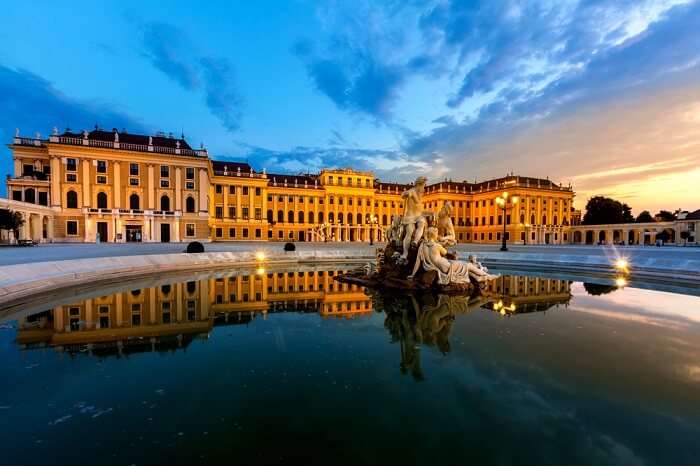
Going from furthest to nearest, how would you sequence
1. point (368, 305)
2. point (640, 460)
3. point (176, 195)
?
point (176, 195) < point (368, 305) < point (640, 460)

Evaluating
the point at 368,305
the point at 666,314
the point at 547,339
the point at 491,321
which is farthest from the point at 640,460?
the point at 666,314

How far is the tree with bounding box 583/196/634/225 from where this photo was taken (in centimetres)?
6931

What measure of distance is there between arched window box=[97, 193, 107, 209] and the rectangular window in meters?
3.01

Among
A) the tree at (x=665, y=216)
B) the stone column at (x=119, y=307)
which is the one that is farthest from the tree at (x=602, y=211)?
the stone column at (x=119, y=307)

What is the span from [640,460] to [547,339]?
3.34 metres

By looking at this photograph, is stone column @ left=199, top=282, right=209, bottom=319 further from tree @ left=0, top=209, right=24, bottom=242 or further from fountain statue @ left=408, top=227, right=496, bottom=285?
tree @ left=0, top=209, right=24, bottom=242

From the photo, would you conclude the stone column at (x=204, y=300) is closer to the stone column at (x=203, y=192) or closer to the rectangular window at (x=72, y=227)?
the stone column at (x=203, y=192)

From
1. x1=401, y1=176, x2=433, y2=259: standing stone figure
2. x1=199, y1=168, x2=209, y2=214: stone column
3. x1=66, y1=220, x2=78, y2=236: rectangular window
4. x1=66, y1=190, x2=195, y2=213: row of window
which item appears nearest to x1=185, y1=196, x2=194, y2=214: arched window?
x1=66, y1=190, x2=195, y2=213: row of window

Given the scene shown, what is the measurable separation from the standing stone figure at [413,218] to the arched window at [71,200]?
1681 inches

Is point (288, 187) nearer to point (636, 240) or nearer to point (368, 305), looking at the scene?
point (368, 305)

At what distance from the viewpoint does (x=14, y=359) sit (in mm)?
4746

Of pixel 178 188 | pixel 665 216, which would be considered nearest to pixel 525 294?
pixel 178 188

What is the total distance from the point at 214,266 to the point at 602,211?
81.3 meters

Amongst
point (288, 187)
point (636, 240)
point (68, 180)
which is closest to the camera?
point (68, 180)
